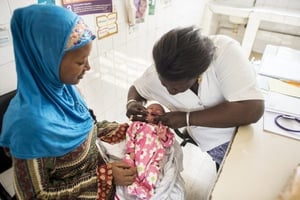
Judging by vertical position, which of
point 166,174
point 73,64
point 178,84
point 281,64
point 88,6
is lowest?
point 166,174

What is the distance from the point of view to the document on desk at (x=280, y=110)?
0.96 m

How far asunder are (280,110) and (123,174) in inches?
31.7

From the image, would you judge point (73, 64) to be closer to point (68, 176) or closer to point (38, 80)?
point (38, 80)

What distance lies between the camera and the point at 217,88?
3.47 feet

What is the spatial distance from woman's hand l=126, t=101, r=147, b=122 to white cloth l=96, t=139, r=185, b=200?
140 millimetres

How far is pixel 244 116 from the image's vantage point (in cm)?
95

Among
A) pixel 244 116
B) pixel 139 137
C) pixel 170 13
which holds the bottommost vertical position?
pixel 139 137

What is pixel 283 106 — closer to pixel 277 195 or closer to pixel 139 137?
pixel 277 195

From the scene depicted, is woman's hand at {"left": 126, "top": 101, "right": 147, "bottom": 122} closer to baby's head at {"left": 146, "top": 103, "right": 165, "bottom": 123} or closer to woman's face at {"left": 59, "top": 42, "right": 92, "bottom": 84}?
baby's head at {"left": 146, "top": 103, "right": 165, "bottom": 123}

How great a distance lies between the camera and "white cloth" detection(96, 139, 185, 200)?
2.97 ft

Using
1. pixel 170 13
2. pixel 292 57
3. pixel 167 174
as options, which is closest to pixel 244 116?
pixel 167 174

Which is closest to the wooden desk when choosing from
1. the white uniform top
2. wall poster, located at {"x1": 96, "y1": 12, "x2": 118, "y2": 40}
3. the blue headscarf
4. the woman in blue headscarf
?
the white uniform top

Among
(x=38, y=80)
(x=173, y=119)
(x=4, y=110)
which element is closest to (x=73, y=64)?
(x=38, y=80)

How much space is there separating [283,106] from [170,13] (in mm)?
1462
